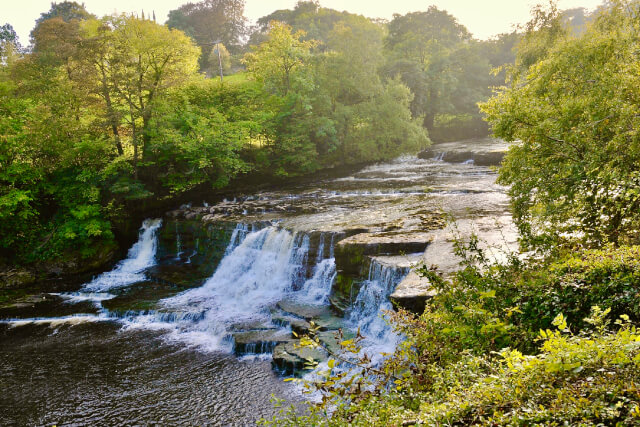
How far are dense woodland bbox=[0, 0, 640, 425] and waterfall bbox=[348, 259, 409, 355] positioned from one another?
1011mm

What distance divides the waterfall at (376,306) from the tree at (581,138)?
11.8ft

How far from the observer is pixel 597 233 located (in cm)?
631

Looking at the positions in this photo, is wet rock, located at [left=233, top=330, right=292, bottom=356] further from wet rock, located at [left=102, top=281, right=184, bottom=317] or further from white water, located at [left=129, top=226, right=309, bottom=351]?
wet rock, located at [left=102, top=281, right=184, bottom=317]

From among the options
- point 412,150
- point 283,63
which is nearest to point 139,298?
point 283,63

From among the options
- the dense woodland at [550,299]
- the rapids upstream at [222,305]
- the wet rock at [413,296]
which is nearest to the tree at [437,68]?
the rapids upstream at [222,305]

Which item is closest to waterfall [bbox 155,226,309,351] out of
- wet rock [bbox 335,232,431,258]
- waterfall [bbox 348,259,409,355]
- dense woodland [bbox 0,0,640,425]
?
wet rock [bbox 335,232,431,258]

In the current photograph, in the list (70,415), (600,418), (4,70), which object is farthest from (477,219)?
(4,70)

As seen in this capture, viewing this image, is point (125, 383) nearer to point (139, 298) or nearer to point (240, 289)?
point (139, 298)

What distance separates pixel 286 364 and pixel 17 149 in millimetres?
14276

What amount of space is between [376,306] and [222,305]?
5614mm

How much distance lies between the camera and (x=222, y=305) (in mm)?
13328

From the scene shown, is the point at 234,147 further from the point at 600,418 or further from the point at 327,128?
the point at 600,418

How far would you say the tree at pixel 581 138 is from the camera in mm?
5965

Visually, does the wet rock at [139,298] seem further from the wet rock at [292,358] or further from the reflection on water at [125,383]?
the wet rock at [292,358]
